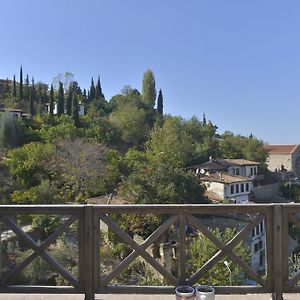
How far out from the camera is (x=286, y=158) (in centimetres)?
6225

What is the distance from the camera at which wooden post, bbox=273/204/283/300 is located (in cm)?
363

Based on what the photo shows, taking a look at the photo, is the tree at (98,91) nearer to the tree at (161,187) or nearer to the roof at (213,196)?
the roof at (213,196)

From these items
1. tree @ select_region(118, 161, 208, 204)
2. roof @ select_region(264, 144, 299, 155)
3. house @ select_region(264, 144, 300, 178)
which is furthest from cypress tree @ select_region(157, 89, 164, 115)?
tree @ select_region(118, 161, 208, 204)

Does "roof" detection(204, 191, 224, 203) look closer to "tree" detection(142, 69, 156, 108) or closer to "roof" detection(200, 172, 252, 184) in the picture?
"roof" detection(200, 172, 252, 184)

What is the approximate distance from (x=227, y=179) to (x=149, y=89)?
1456 inches

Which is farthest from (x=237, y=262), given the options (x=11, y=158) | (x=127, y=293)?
(x=11, y=158)

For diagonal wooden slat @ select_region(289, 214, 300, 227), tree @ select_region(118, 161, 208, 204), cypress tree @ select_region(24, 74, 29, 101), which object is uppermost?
cypress tree @ select_region(24, 74, 29, 101)

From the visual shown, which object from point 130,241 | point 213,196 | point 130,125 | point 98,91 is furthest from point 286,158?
point 130,241

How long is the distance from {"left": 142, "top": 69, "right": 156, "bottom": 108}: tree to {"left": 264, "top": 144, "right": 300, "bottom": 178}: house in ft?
72.0

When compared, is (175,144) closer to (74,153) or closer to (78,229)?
(74,153)

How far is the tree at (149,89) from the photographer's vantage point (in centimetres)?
6775

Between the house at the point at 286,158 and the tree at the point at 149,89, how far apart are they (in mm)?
21931

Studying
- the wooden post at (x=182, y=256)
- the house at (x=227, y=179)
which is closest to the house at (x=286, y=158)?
the house at (x=227, y=179)

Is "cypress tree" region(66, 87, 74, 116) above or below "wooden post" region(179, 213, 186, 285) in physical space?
above
